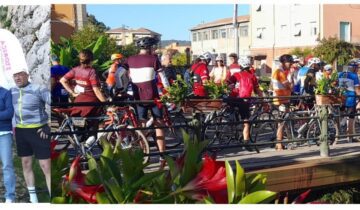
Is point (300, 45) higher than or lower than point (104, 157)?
higher

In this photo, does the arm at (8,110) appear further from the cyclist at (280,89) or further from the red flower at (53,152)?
the cyclist at (280,89)

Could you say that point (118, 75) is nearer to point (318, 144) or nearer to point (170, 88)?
point (170, 88)

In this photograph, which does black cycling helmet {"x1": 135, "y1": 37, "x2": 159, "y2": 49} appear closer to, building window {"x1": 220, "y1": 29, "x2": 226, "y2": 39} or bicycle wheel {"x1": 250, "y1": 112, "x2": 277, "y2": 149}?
building window {"x1": 220, "y1": 29, "x2": 226, "y2": 39}

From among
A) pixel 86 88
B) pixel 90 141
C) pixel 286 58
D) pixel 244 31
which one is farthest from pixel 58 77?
pixel 286 58

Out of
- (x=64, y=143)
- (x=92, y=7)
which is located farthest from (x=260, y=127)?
(x=92, y=7)

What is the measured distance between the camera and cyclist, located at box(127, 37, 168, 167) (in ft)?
13.5

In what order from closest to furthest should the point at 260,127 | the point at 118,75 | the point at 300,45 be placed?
1. the point at 118,75
2. the point at 300,45
3. the point at 260,127

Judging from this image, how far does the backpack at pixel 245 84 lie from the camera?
6208mm

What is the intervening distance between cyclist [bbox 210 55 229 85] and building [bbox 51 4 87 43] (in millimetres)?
1865

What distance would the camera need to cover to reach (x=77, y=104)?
14.2 ft

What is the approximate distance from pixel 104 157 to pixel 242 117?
11.6 ft

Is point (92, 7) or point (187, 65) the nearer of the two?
point (92, 7)

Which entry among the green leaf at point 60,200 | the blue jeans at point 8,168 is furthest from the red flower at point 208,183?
the blue jeans at point 8,168

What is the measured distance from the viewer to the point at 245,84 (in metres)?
6.29
